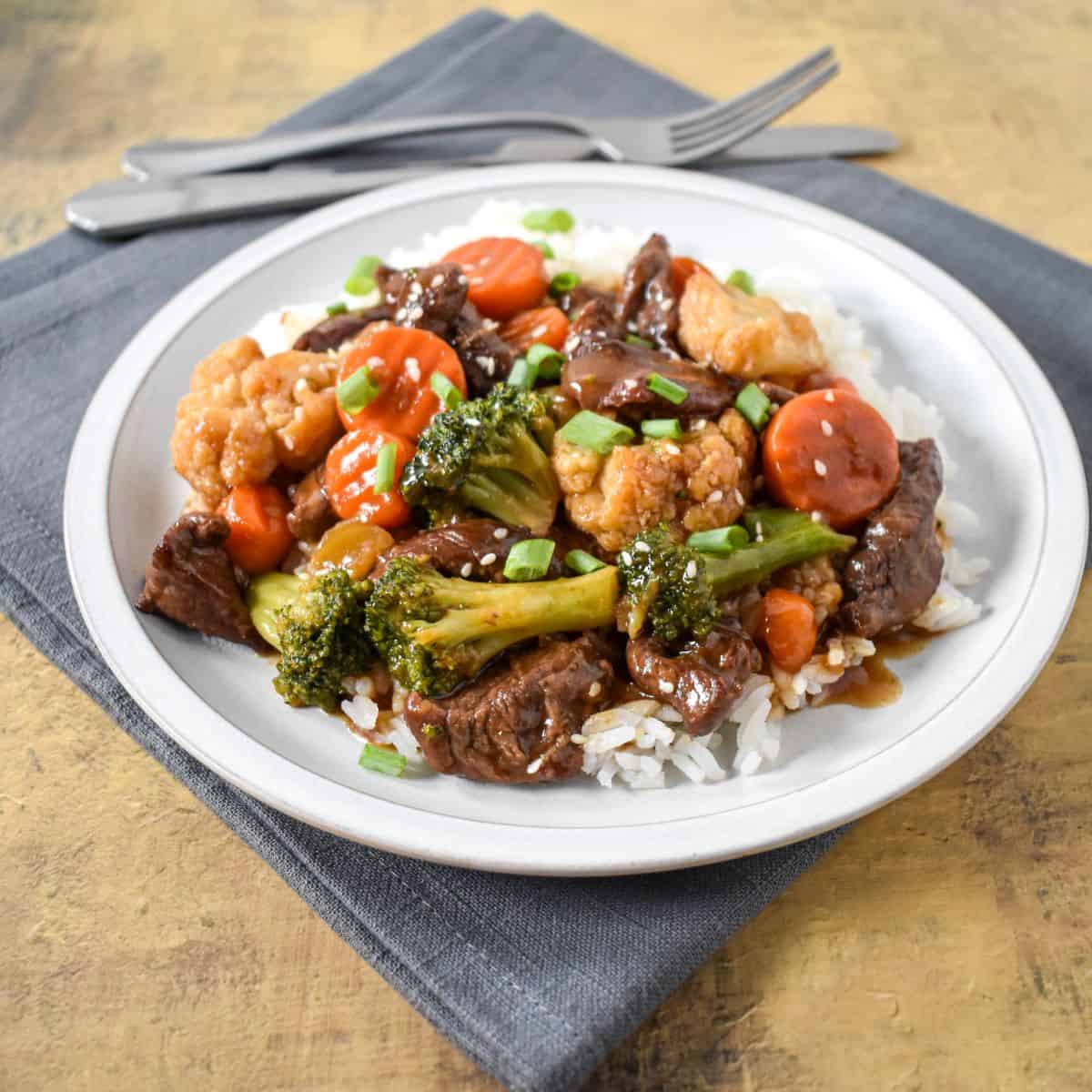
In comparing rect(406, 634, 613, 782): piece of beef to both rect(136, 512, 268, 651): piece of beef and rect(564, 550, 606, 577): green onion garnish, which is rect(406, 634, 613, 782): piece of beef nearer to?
rect(564, 550, 606, 577): green onion garnish

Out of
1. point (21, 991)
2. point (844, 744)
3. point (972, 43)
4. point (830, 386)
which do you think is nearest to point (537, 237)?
point (830, 386)

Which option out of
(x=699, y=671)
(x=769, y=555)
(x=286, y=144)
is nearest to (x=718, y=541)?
(x=769, y=555)

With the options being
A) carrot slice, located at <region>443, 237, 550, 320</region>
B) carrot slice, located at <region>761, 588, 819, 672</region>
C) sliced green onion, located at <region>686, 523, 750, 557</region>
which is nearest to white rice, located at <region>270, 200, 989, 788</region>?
carrot slice, located at <region>761, 588, 819, 672</region>

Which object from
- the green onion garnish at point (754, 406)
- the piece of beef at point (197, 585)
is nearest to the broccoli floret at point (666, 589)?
the green onion garnish at point (754, 406)

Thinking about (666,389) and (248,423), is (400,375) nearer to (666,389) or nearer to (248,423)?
(248,423)

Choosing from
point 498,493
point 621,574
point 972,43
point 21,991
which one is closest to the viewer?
point 21,991

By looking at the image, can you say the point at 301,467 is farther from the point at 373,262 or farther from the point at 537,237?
the point at 537,237

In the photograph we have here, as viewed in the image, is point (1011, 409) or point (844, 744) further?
point (1011, 409)
